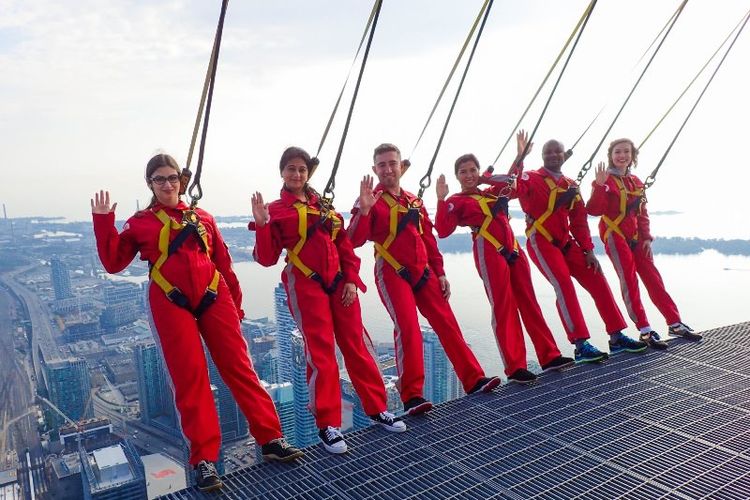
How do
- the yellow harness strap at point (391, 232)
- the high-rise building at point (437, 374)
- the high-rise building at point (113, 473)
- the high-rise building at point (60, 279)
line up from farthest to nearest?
the high-rise building at point (60, 279) < the high-rise building at point (113, 473) < the high-rise building at point (437, 374) < the yellow harness strap at point (391, 232)

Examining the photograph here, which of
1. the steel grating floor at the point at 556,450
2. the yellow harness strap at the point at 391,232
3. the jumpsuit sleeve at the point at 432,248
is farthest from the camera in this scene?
the jumpsuit sleeve at the point at 432,248

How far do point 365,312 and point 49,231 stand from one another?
33.8 metres

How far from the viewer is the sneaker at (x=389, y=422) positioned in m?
2.44

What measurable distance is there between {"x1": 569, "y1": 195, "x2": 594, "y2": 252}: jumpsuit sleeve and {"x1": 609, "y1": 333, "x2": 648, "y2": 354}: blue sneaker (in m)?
0.68

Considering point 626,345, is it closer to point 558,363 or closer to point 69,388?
point 558,363

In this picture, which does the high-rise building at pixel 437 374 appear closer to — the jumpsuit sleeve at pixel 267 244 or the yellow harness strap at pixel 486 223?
the yellow harness strap at pixel 486 223

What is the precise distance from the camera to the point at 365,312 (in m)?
24.9

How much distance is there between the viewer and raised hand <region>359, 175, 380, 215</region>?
254 cm

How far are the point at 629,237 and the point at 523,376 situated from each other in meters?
1.51

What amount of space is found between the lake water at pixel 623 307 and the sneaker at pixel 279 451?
12959 mm

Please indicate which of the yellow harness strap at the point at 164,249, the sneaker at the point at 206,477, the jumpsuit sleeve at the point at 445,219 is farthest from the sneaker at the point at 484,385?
A: the yellow harness strap at the point at 164,249

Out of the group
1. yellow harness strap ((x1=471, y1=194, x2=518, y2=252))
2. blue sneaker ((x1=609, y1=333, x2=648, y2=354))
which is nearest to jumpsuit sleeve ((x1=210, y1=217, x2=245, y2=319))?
yellow harness strap ((x1=471, y1=194, x2=518, y2=252))

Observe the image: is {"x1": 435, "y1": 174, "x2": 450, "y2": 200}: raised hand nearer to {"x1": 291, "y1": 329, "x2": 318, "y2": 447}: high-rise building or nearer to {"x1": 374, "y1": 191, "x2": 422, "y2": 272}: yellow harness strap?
{"x1": 374, "y1": 191, "x2": 422, "y2": 272}: yellow harness strap

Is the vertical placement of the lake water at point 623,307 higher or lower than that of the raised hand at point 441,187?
lower
